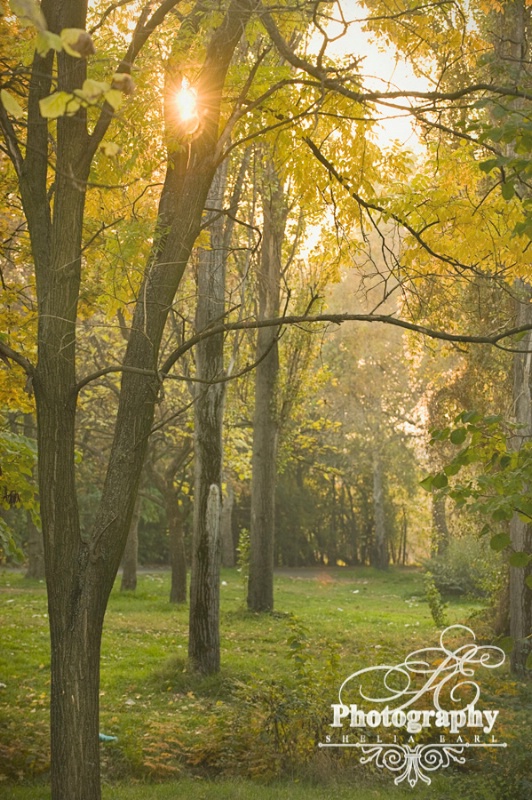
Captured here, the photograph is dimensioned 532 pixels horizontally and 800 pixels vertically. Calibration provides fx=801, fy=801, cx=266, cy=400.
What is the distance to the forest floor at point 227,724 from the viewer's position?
5496 mm

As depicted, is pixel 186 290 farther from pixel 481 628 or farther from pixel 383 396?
pixel 383 396

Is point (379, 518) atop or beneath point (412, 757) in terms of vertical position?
atop

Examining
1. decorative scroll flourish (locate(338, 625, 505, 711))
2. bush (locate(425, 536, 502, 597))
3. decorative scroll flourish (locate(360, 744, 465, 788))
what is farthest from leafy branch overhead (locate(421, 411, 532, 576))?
bush (locate(425, 536, 502, 597))

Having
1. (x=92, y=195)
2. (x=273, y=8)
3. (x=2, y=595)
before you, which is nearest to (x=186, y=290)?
(x=2, y=595)

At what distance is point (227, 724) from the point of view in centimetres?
656

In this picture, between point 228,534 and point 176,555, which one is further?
point 228,534

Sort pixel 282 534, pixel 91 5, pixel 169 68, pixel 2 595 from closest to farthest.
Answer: pixel 169 68 → pixel 91 5 → pixel 2 595 → pixel 282 534

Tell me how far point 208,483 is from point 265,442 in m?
5.90

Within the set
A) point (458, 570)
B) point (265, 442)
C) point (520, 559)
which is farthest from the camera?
point (458, 570)

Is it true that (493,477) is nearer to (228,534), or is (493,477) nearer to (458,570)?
(458,570)

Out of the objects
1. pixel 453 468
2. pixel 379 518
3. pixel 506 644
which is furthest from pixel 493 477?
pixel 379 518

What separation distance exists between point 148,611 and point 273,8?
11.9 m

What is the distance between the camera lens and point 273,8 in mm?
4230

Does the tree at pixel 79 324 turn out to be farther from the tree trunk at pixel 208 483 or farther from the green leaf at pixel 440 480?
the tree trunk at pixel 208 483
